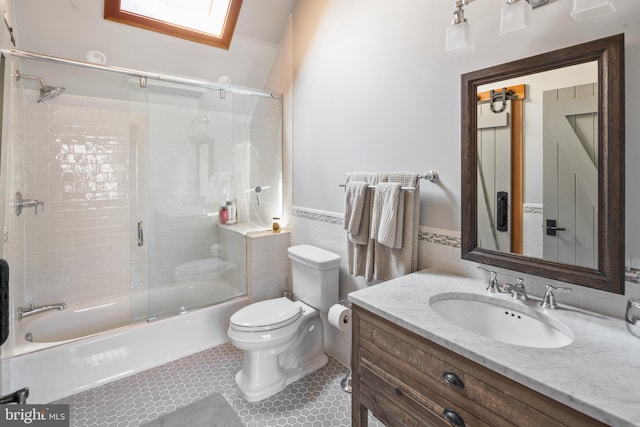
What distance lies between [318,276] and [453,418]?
4.25ft

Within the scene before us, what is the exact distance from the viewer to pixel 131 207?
2812 mm

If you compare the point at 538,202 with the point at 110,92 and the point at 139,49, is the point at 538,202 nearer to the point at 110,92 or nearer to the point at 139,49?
the point at 139,49

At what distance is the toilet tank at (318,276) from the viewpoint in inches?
87.4

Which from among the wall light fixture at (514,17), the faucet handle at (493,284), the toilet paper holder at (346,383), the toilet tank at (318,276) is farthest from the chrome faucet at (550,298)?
the toilet tank at (318,276)

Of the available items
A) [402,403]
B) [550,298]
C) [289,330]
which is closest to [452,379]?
[402,403]

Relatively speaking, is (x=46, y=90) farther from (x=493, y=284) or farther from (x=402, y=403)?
(x=493, y=284)

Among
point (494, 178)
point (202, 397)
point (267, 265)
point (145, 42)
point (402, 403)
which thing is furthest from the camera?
point (267, 265)

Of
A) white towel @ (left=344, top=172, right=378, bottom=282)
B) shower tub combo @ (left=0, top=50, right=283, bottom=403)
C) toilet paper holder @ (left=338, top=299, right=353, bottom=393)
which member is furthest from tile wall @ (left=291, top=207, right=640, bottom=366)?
shower tub combo @ (left=0, top=50, right=283, bottom=403)

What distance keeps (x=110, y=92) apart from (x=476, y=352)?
3098 mm

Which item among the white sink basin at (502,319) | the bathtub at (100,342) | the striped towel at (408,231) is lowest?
the bathtub at (100,342)

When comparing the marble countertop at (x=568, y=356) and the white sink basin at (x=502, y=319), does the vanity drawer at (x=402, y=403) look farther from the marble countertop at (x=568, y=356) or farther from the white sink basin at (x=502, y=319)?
the white sink basin at (x=502, y=319)

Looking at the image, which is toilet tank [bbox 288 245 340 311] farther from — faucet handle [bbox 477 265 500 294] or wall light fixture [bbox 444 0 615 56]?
wall light fixture [bbox 444 0 615 56]

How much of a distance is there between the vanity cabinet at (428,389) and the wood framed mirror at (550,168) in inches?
21.5

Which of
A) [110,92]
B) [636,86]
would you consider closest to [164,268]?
[110,92]
